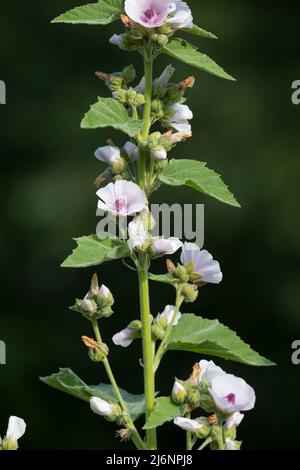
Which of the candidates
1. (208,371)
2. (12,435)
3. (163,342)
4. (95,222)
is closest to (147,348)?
(163,342)

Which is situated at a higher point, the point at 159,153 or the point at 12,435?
the point at 159,153

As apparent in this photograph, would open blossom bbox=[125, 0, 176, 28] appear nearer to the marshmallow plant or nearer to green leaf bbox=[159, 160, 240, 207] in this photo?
the marshmallow plant

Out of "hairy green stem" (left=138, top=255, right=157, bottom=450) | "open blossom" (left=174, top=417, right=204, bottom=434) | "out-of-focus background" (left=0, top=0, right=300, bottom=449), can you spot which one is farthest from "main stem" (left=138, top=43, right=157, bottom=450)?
"out-of-focus background" (left=0, top=0, right=300, bottom=449)

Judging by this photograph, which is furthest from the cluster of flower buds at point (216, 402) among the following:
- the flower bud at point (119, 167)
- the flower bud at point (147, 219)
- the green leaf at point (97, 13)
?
the green leaf at point (97, 13)

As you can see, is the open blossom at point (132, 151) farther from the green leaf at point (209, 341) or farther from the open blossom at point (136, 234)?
the green leaf at point (209, 341)

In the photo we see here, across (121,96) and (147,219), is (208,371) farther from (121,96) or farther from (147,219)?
(121,96)

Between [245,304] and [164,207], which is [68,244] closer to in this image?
[245,304]

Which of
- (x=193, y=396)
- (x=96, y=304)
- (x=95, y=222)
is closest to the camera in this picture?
(x=193, y=396)
